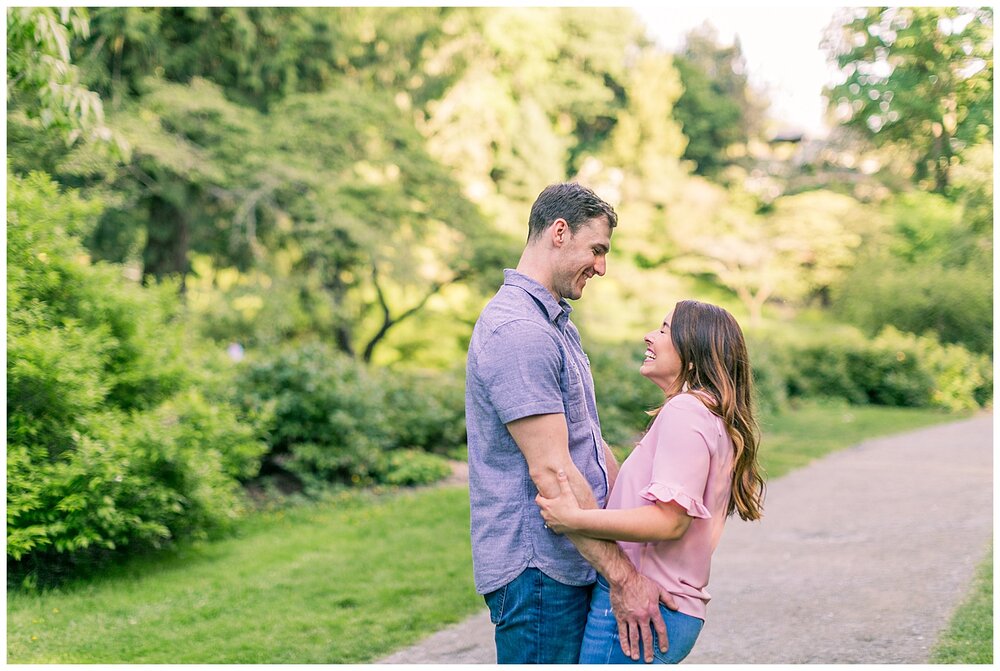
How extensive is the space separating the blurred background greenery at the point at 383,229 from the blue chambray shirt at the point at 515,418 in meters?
3.91

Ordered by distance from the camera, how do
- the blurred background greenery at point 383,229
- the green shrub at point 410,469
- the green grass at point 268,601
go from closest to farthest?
the green grass at point 268,601 < the blurred background greenery at point 383,229 < the green shrub at point 410,469

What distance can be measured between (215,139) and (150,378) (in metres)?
7.28

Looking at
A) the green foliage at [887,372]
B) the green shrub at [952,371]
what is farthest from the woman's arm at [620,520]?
the green shrub at [952,371]

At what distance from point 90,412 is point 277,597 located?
5.46 feet

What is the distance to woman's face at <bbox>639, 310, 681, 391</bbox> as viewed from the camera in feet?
7.79

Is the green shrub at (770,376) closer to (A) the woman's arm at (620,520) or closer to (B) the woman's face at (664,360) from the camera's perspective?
(B) the woman's face at (664,360)

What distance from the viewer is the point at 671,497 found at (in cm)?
211

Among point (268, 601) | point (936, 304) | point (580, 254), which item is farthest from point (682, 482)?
point (936, 304)

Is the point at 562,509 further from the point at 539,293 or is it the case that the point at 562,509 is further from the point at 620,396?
the point at 620,396

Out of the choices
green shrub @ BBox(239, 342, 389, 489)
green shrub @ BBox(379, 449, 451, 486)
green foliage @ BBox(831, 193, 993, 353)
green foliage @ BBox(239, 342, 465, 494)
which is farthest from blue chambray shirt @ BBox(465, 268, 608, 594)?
green foliage @ BBox(831, 193, 993, 353)

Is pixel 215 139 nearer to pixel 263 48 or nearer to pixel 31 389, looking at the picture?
pixel 263 48

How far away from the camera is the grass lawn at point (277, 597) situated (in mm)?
4754

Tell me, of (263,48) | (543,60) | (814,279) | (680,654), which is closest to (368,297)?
(263,48)

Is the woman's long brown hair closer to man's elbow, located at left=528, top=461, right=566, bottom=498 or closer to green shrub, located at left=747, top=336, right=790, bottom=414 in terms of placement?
man's elbow, located at left=528, top=461, right=566, bottom=498
